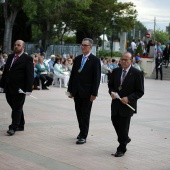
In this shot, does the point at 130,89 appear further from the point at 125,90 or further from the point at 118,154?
the point at 118,154

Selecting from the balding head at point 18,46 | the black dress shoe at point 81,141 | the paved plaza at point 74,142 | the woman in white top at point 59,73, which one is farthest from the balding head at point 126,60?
the woman in white top at point 59,73

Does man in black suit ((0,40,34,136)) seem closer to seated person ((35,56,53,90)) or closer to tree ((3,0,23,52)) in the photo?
seated person ((35,56,53,90))

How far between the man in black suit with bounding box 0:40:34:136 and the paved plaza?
16.0 inches

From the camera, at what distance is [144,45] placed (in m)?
43.6

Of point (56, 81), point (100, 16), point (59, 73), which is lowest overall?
point (56, 81)

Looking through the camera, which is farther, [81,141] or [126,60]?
[81,141]

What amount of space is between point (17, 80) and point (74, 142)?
1.67m

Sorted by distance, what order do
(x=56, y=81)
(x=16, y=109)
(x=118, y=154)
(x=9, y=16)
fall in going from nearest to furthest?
(x=118, y=154)
(x=16, y=109)
(x=56, y=81)
(x=9, y=16)

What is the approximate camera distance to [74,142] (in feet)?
28.4

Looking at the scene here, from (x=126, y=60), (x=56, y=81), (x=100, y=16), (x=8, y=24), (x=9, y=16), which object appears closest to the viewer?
(x=126, y=60)

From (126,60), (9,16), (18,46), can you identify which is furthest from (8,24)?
(126,60)

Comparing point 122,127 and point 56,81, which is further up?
point 122,127

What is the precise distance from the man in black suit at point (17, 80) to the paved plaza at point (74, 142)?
0.41 metres

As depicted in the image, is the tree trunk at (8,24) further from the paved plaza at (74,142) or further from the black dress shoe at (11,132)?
the black dress shoe at (11,132)
